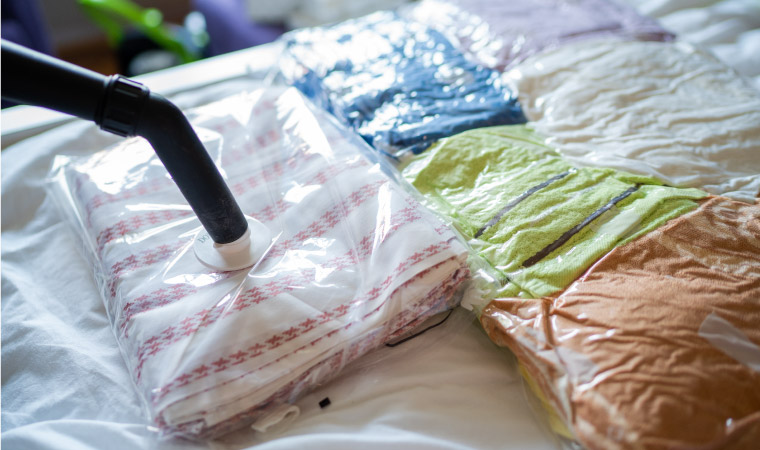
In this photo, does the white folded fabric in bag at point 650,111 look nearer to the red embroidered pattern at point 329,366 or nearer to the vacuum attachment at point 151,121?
the red embroidered pattern at point 329,366

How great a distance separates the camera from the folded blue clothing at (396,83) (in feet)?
2.90

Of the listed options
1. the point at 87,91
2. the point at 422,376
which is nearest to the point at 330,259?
the point at 422,376

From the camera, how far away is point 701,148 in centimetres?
83

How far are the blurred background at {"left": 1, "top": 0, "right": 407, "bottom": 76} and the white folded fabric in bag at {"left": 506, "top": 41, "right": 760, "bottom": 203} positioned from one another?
33.0 inches

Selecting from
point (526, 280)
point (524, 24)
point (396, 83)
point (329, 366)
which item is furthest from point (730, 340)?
point (524, 24)

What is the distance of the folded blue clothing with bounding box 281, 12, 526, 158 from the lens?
883 millimetres

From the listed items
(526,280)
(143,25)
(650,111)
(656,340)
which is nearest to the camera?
(656,340)

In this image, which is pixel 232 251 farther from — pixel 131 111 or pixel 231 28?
pixel 231 28

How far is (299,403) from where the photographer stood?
611 millimetres

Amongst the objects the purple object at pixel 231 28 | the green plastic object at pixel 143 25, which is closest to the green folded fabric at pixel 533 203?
the purple object at pixel 231 28

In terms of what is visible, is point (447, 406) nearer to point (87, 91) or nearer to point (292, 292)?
point (292, 292)

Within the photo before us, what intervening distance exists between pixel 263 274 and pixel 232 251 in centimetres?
5

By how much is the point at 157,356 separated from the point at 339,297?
0.69 feet

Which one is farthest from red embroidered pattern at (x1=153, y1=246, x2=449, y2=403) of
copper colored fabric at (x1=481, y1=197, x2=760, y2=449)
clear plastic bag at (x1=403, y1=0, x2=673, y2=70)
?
clear plastic bag at (x1=403, y1=0, x2=673, y2=70)
